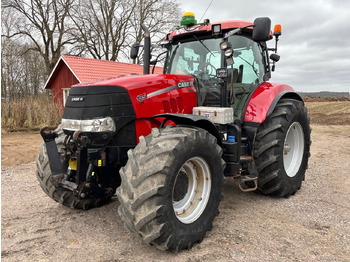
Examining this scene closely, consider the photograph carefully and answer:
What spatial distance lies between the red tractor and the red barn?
12752 millimetres

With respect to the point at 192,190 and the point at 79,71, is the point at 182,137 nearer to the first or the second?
the point at 192,190

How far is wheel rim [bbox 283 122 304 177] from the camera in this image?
4.59m

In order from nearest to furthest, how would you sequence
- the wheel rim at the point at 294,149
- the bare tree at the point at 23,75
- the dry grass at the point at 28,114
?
the wheel rim at the point at 294,149 < the dry grass at the point at 28,114 < the bare tree at the point at 23,75

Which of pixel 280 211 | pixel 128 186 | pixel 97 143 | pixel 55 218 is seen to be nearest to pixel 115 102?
pixel 97 143

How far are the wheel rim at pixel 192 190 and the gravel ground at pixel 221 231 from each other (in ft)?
1.07

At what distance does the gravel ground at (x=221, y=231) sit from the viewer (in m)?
2.75

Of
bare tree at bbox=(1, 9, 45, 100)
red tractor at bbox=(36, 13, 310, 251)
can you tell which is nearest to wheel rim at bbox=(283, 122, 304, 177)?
red tractor at bbox=(36, 13, 310, 251)

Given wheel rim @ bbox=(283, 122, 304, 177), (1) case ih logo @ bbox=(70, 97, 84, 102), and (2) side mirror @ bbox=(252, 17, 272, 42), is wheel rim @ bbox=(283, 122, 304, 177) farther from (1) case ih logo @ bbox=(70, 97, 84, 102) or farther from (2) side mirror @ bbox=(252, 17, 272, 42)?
(1) case ih logo @ bbox=(70, 97, 84, 102)

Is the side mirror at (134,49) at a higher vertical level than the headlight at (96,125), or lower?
higher

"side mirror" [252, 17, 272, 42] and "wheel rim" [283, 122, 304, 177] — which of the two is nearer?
"side mirror" [252, 17, 272, 42]

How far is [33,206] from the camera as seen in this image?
406cm

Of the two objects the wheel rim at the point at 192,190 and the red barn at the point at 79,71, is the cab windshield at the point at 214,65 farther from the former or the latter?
the red barn at the point at 79,71

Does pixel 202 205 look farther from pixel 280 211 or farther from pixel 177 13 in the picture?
pixel 177 13

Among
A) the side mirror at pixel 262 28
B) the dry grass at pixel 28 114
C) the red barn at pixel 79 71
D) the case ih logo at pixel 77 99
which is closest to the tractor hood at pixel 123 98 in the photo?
the case ih logo at pixel 77 99
